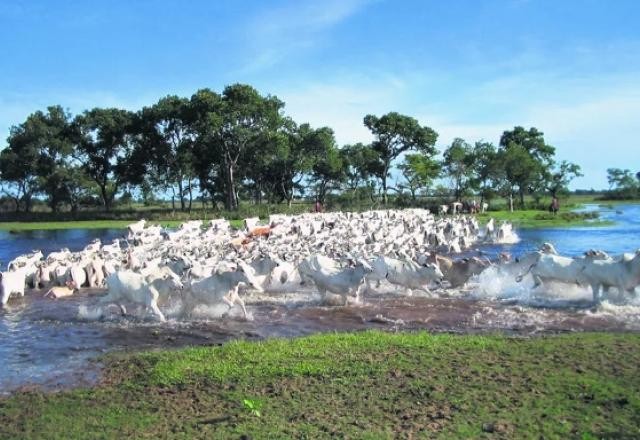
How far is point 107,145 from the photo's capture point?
69.0m

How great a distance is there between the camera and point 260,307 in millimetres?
15469

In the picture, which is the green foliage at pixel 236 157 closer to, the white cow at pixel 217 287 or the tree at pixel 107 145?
the tree at pixel 107 145

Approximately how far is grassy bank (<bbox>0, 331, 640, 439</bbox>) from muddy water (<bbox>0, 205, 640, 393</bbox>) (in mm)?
1233

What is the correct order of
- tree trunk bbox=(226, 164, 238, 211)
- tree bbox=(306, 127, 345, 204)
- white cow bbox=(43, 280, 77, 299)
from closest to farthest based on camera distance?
1. white cow bbox=(43, 280, 77, 299)
2. tree trunk bbox=(226, 164, 238, 211)
3. tree bbox=(306, 127, 345, 204)

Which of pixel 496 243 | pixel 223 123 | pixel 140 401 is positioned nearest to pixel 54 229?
pixel 223 123

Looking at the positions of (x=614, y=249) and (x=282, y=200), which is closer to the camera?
(x=614, y=249)

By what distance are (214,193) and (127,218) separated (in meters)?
17.8

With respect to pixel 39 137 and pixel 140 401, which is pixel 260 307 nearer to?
pixel 140 401

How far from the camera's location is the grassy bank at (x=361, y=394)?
7078 millimetres

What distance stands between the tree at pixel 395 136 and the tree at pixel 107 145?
2632 cm

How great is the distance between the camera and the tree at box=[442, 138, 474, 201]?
2785 inches

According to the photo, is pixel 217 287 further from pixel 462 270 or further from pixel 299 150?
pixel 299 150

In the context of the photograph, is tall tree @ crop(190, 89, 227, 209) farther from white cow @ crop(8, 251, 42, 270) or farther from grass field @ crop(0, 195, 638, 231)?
white cow @ crop(8, 251, 42, 270)

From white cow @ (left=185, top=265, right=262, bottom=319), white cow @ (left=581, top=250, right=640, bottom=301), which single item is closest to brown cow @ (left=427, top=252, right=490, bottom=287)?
white cow @ (left=581, top=250, right=640, bottom=301)
